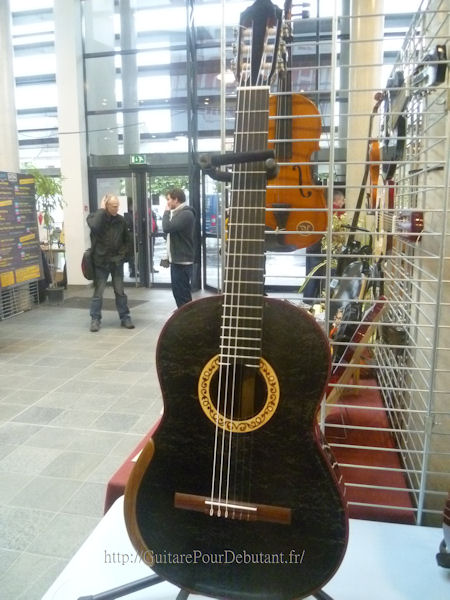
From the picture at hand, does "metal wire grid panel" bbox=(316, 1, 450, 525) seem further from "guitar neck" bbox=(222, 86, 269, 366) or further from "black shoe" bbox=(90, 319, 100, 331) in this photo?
"black shoe" bbox=(90, 319, 100, 331)

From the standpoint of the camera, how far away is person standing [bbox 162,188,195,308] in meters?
5.36

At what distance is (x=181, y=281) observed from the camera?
18.3 feet

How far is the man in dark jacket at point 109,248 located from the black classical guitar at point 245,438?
4.40 metres

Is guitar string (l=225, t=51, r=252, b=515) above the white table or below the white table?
above

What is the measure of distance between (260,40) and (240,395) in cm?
85

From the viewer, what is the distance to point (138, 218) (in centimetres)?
868

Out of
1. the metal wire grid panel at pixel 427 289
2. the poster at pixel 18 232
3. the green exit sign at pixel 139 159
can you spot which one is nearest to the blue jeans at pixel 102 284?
the poster at pixel 18 232

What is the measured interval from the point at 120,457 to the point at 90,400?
95 centimetres

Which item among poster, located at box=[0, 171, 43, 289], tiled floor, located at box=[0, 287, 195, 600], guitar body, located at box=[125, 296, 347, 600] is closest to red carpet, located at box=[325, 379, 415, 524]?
guitar body, located at box=[125, 296, 347, 600]

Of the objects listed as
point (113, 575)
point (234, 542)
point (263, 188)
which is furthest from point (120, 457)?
point (263, 188)

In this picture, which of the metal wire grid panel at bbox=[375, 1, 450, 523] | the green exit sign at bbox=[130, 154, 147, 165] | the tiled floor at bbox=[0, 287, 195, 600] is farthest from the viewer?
the green exit sign at bbox=[130, 154, 147, 165]

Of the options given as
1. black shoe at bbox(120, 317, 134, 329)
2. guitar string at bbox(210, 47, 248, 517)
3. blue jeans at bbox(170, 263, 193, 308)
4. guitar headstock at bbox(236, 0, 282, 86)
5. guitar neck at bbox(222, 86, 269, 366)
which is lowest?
black shoe at bbox(120, 317, 134, 329)

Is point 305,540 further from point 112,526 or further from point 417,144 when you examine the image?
point 417,144

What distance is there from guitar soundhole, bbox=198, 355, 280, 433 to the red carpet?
1.63ft
